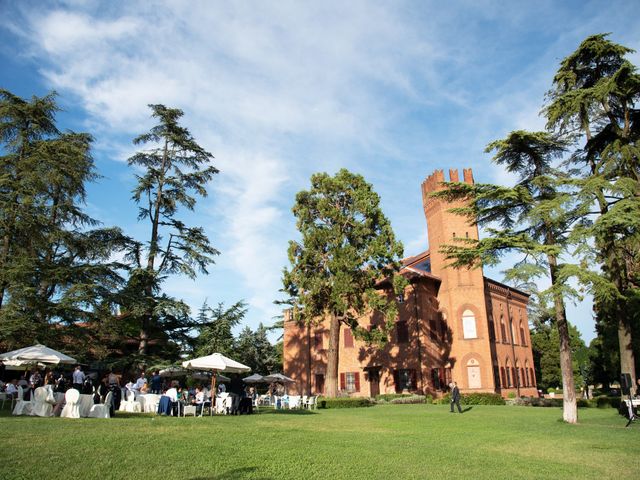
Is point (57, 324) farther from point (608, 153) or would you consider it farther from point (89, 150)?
point (608, 153)

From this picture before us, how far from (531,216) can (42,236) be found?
1967cm

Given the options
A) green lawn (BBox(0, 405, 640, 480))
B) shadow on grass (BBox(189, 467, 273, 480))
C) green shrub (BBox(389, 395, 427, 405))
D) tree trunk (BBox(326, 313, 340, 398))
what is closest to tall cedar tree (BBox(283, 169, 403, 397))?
tree trunk (BBox(326, 313, 340, 398))

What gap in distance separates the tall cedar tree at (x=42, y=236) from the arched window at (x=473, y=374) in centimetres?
2331

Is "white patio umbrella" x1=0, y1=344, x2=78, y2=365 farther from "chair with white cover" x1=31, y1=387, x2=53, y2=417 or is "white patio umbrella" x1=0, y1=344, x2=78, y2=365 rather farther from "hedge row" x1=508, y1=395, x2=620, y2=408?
"hedge row" x1=508, y1=395, x2=620, y2=408

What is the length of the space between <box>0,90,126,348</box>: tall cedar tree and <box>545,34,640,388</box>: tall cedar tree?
20498 millimetres

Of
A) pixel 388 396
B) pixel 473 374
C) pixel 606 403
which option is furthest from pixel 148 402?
pixel 473 374

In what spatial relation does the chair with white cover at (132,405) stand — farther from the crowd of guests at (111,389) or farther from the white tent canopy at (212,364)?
the white tent canopy at (212,364)

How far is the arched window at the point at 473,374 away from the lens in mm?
30375

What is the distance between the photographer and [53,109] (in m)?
21.6

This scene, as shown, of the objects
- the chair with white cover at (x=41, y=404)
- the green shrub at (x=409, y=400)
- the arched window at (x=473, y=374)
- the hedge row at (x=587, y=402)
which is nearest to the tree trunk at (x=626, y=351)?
the hedge row at (x=587, y=402)

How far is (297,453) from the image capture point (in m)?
7.96

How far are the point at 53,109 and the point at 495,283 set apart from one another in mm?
33646

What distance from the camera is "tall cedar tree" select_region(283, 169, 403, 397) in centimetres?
2517

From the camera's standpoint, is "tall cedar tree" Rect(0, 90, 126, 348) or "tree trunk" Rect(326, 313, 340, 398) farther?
"tree trunk" Rect(326, 313, 340, 398)
